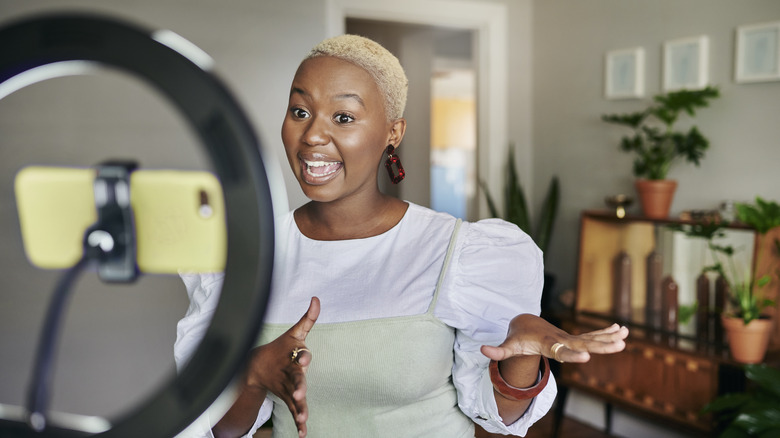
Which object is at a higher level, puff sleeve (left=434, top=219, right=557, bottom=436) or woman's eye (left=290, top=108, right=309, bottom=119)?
woman's eye (left=290, top=108, right=309, bottom=119)

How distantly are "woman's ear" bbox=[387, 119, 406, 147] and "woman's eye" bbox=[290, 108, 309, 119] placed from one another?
9 centimetres

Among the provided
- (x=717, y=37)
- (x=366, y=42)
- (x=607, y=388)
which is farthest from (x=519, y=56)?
(x=366, y=42)

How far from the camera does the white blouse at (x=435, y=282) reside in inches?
22.5

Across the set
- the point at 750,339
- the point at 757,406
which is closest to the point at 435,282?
the point at 757,406

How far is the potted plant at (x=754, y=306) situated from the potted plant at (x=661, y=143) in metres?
0.41

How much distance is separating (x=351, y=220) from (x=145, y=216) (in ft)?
1.28

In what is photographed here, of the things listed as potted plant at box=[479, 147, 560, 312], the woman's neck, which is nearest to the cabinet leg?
potted plant at box=[479, 147, 560, 312]

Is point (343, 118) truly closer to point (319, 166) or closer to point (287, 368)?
point (319, 166)

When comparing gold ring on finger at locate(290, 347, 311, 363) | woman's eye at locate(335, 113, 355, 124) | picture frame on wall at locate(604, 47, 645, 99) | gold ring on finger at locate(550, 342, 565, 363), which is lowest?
gold ring on finger at locate(550, 342, 565, 363)

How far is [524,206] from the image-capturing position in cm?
272

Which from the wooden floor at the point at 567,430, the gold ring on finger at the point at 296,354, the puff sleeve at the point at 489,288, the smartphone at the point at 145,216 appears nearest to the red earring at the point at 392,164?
the puff sleeve at the point at 489,288

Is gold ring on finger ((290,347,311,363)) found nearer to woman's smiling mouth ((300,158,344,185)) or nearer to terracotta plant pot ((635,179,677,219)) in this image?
woman's smiling mouth ((300,158,344,185))

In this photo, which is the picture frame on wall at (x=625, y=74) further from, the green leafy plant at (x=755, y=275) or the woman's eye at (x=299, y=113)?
the woman's eye at (x=299, y=113)

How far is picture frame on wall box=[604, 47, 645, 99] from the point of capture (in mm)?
2643
